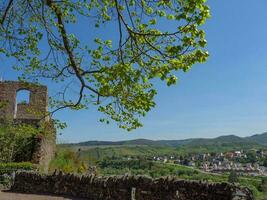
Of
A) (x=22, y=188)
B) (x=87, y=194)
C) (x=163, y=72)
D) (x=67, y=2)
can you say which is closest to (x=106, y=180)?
(x=87, y=194)

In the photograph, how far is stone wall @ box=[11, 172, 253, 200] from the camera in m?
14.3

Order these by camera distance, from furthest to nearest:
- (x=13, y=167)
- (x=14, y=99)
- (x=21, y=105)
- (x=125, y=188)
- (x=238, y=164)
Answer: (x=238, y=164) → (x=21, y=105) → (x=14, y=99) → (x=13, y=167) → (x=125, y=188)

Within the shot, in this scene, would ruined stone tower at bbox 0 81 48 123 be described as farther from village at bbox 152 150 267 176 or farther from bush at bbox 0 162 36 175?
village at bbox 152 150 267 176

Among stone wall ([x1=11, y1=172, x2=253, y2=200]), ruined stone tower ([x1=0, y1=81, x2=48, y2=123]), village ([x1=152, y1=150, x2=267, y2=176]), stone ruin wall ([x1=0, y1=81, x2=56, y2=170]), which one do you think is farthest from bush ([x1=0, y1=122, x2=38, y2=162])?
village ([x1=152, y1=150, x2=267, y2=176])

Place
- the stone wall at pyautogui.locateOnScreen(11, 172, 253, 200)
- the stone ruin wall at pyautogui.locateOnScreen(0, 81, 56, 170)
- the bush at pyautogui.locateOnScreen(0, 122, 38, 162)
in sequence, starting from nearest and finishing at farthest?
1. the stone wall at pyautogui.locateOnScreen(11, 172, 253, 200)
2. the bush at pyautogui.locateOnScreen(0, 122, 38, 162)
3. the stone ruin wall at pyautogui.locateOnScreen(0, 81, 56, 170)

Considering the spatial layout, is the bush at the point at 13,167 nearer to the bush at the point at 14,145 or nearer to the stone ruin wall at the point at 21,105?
the bush at the point at 14,145

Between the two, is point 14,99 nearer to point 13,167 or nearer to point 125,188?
point 13,167

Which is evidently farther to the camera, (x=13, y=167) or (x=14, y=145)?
(x=14, y=145)

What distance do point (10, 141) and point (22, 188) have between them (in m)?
4.39

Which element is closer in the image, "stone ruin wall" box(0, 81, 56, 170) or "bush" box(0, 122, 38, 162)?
"bush" box(0, 122, 38, 162)

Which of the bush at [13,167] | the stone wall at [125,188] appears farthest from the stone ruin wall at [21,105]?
the stone wall at [125,188]

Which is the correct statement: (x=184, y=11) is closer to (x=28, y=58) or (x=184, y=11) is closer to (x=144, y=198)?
(x=28, y=58)

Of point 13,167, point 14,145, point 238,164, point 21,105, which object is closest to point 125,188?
point 13,167

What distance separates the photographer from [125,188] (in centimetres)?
1719
